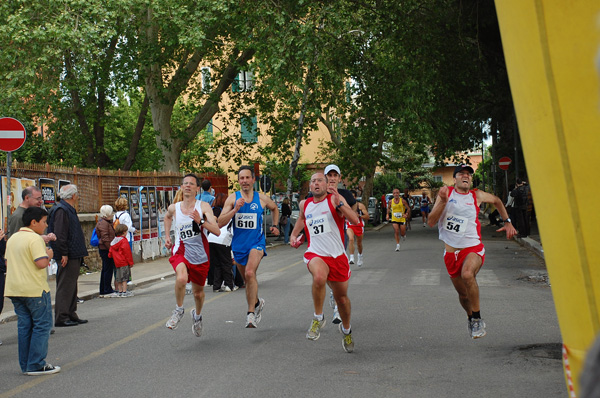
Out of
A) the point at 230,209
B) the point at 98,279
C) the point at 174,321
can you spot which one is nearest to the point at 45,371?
the point at 174,321

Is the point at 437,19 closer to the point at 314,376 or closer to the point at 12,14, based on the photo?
the point at 12,14

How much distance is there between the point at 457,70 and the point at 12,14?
46.7 feet

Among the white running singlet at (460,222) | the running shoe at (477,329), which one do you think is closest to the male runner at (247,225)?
the white running singlet at (460,222)

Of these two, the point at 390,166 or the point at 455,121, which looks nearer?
the point at 455,121

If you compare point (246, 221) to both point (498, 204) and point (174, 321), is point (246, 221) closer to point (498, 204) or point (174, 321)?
point (174, 321)

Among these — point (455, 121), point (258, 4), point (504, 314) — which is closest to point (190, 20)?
point (258, 4)

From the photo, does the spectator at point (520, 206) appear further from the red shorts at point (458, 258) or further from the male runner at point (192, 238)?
the male runner at point (192, 238)

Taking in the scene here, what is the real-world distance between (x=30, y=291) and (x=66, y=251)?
3355 mm

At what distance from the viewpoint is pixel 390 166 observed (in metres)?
44.7

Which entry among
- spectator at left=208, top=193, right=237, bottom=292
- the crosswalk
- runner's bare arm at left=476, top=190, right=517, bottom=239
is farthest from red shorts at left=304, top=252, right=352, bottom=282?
spectator at left=208, top=193, right=237, bottom=292

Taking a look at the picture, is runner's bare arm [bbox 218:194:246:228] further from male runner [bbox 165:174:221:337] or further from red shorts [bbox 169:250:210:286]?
red shorts [bbox 169:250:210:286]

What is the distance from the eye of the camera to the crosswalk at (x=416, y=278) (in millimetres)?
14181

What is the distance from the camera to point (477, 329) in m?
8.00

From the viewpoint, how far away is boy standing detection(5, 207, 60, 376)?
717 cm
